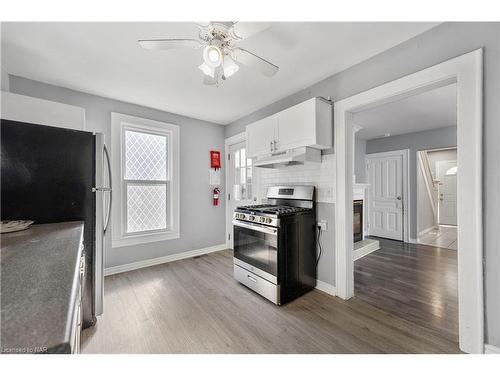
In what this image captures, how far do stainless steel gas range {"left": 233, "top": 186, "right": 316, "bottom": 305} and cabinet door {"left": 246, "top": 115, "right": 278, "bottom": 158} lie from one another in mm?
680

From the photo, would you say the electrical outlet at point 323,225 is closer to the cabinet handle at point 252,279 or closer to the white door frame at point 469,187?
the cabinet handle at point 252,279

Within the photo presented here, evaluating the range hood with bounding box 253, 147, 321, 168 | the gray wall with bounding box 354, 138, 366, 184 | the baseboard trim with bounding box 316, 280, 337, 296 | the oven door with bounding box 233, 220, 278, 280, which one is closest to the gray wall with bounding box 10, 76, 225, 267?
the oven door with bounding box 233, 220, 278, 280

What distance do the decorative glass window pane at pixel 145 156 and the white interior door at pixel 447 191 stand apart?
8.19 m

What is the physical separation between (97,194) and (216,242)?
2.57m

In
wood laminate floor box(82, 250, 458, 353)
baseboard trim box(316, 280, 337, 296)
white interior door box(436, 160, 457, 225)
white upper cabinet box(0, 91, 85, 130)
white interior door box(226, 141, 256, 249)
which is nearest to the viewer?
wood laminate floor box(82, 250, 458, 353)

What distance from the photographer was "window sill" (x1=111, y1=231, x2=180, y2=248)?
118 inches

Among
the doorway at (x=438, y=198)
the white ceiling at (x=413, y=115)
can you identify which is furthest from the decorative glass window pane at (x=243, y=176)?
the doorway at (x=438, y=198)

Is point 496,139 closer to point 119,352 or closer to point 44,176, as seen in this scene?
point 119,352

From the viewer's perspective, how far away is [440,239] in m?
4.78

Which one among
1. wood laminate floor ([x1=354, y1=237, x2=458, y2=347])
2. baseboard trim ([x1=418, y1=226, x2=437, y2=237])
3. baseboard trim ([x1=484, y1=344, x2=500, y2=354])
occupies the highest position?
baseboard trim ([x1=484, y1=344, x2=500, y2=354])

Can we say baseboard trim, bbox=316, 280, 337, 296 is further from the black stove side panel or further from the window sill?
the window sill

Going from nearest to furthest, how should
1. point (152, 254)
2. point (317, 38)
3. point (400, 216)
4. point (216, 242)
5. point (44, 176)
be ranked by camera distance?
point (44, 176)
point (317, 38)
point (152, 254)
point (216, 242)
point (400, 216)
